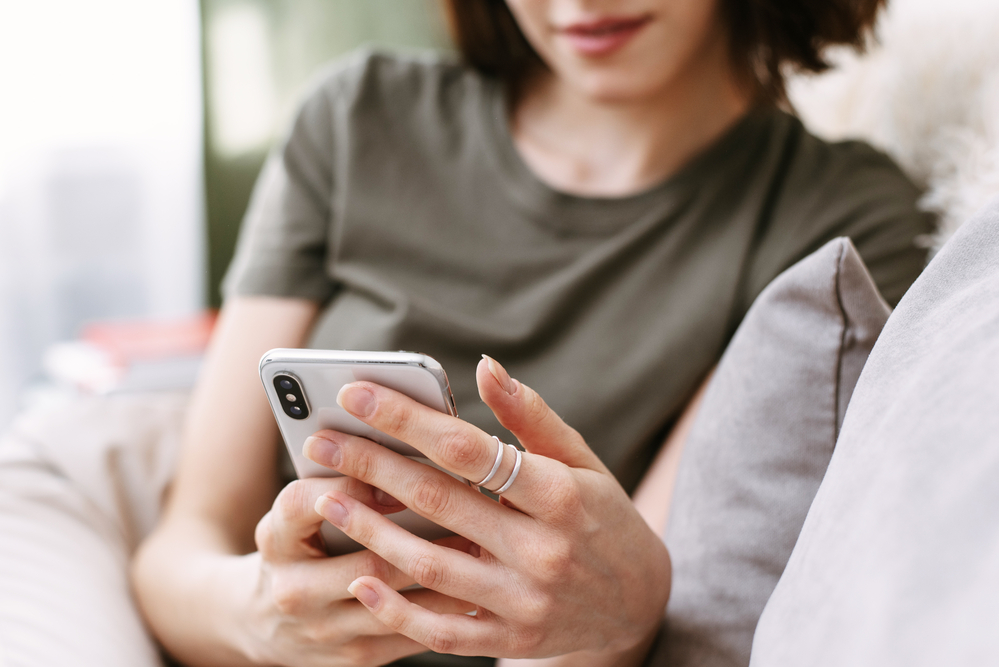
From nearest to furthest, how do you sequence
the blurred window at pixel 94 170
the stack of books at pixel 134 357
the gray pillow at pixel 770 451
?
1. the gray pillow at pixel 770 451
2. the stack of books at pixel 134 357
3. the blurred window at pixel 94 170

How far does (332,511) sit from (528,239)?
43 cm

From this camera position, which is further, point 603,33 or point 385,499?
point 603,33

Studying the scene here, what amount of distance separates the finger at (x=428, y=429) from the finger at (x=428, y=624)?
0.09 metres

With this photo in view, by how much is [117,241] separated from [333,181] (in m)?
1.26

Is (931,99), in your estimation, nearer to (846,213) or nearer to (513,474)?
(846,213)

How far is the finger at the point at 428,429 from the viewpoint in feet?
1.23

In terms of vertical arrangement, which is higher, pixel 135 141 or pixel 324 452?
pixel 324 452

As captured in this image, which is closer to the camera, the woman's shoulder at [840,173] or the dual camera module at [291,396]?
the dual camera module at [291,396]

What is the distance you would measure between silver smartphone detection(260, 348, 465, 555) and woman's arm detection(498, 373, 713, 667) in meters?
0.17

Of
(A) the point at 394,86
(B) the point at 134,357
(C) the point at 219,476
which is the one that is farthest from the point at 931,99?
(B) the point at 134,357

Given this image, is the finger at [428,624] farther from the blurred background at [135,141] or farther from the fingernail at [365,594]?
the blurred background at [135,141]

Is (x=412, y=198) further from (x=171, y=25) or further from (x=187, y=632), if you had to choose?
A: (x=171, y=25)

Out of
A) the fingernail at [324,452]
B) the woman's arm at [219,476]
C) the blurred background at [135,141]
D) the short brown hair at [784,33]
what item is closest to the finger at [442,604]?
the fingernail at [324,452]

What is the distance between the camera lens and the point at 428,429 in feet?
1.24
